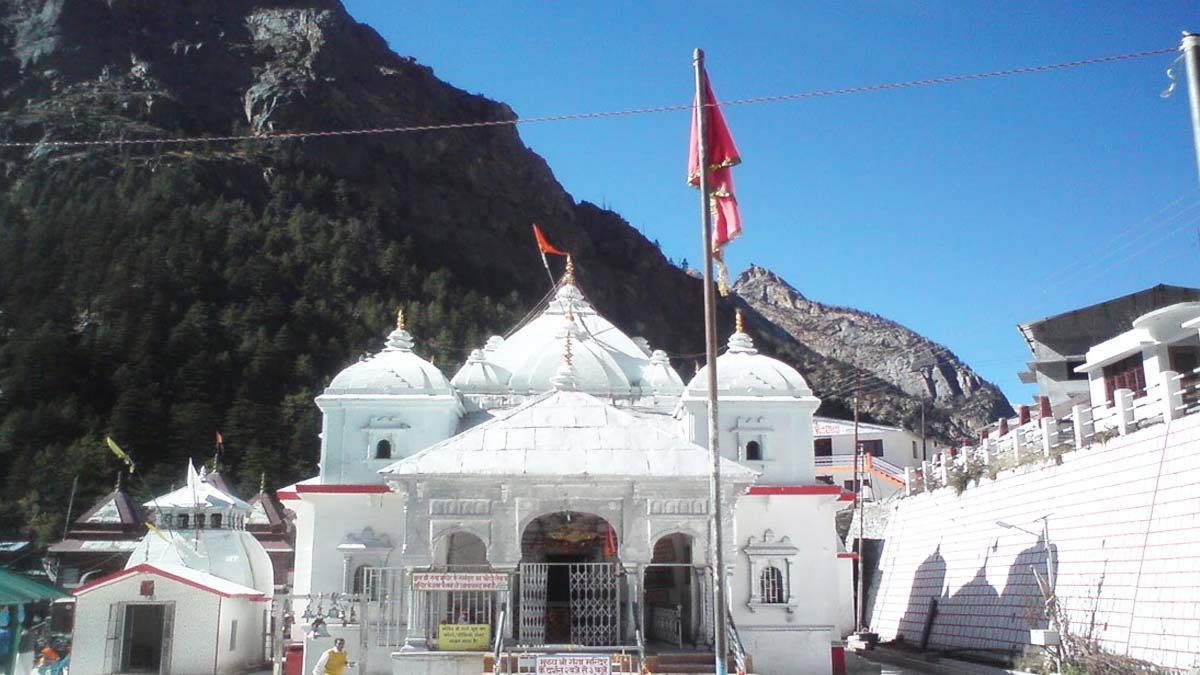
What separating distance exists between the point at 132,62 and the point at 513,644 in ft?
275

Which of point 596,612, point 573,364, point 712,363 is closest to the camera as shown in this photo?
point 712,363

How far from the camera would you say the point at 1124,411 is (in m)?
19.0

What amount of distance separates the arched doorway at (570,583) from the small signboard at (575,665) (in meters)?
1.92

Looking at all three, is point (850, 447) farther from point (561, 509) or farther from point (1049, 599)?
point (561, 509)

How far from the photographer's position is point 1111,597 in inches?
709

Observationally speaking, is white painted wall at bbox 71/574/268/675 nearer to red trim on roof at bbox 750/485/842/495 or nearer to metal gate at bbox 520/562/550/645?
metal gate at bbox 520/562/550/645

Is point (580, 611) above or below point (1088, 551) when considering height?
below

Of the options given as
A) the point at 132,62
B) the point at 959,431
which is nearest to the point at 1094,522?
the point at 959,431

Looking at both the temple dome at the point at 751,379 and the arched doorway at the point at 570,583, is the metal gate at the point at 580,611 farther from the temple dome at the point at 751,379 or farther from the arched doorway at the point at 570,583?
the temple dome at the point at 751,379

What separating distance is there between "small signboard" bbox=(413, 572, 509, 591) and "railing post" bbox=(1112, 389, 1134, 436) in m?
11.1

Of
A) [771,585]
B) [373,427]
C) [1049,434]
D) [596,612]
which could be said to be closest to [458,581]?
[596,612]

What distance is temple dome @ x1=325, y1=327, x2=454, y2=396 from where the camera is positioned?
25203 millimetres

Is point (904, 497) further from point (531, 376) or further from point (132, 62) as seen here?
point (132, 62)

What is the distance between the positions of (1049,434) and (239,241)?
61629 mm
